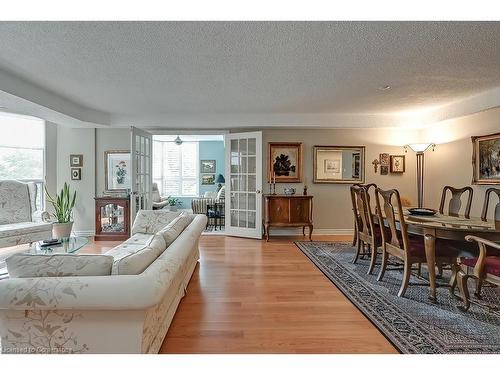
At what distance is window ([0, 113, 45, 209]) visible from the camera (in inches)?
211

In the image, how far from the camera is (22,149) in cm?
560

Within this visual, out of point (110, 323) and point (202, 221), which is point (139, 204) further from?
point (110, 323)

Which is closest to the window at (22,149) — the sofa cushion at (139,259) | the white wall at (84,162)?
the white wall at (84,162)

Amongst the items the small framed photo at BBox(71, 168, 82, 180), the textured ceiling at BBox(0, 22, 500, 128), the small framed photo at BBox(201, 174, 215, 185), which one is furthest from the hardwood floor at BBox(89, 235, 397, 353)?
the small framed photo at BBox(201, 174, 215, 185)

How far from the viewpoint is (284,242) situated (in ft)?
18.4

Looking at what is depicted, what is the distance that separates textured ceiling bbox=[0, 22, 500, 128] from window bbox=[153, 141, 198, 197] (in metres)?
5.10

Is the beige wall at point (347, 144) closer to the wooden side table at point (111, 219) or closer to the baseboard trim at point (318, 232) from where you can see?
the baseboard trim at point (318, 232)

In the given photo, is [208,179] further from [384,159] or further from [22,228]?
[22,228]

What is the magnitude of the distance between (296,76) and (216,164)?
22.0 ft

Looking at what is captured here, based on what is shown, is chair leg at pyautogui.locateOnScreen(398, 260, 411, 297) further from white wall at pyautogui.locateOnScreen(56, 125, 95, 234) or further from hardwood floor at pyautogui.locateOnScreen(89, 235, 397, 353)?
white wall at pyautogui.locateOnScreen(56, 125, 95, 234)

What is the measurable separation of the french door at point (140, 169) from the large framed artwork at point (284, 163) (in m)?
2.35

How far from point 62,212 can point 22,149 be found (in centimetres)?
134

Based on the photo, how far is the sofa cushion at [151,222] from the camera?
4.18m

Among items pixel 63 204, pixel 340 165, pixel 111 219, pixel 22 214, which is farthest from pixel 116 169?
pixel 340 165
